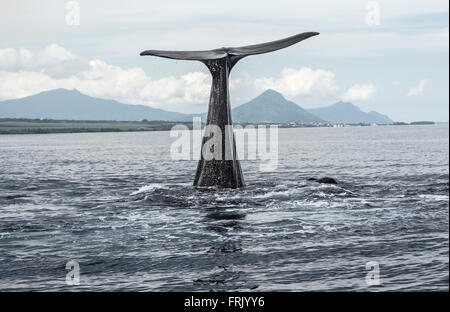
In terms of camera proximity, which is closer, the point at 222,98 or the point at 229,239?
the point at 229,239

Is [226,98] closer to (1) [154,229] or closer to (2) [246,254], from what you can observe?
(1) [154,229]

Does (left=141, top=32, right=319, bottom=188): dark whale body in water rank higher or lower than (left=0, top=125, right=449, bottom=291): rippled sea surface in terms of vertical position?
higher

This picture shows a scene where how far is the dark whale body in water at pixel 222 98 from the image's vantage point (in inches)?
997

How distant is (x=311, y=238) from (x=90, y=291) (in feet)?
23.3

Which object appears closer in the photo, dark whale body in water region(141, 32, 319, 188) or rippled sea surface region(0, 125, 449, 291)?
rippled sea surface region(0, 125, 449, 291)

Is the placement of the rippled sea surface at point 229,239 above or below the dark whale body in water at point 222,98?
below

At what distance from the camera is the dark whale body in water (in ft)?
83.0

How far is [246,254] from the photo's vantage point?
15953 mm

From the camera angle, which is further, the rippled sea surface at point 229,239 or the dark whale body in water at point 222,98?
the dark whale body in water at point 222,98

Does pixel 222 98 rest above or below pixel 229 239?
above

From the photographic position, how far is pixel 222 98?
1008 inches
